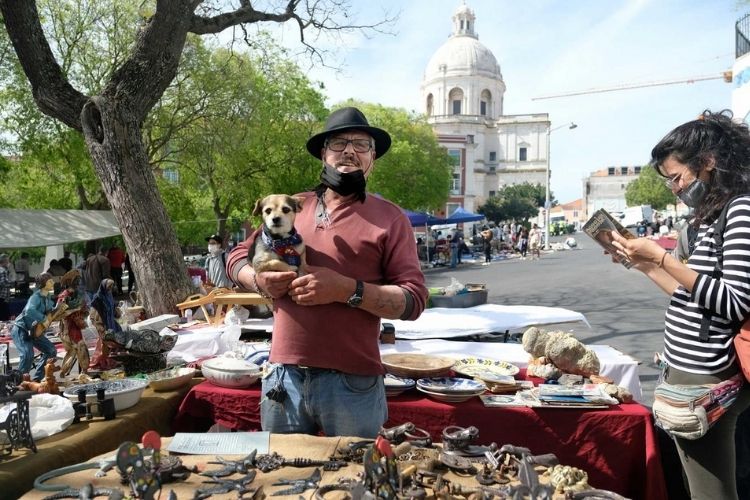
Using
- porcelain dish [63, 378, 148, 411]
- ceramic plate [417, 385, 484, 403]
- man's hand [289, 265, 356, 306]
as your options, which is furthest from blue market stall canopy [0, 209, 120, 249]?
man's hand [289, 265, 356, 306]

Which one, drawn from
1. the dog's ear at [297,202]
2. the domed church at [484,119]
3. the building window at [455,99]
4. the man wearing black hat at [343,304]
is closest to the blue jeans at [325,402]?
the man wearing black hat at [343,304]

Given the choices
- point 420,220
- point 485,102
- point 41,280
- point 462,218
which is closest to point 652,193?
point 485,102

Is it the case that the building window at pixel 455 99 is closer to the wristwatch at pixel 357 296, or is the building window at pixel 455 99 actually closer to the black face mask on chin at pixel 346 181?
the black face mask on chin at pixel 346 181

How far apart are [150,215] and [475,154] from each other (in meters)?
74.4

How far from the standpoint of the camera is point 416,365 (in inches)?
135

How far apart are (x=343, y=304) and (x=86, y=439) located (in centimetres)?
151

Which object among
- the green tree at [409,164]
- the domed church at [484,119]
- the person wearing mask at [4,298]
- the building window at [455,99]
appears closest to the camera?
the person wearing mask at [4,298]

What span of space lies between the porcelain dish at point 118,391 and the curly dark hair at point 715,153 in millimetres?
2932

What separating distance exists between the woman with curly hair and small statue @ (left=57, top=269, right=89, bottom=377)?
3.36 meters

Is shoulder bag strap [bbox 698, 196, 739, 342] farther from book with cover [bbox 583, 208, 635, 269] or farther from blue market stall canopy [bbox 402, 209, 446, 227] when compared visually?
blue market stall canopy [bbox 402, 209, 446, 227]

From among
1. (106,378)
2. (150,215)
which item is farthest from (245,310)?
(106,378)

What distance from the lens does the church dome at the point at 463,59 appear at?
79188 mm

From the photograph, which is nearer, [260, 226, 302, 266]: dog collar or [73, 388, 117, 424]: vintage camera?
[260, 226, 302, 266]: dog collar

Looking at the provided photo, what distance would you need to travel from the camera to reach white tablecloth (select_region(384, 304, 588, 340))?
536 centimetres
